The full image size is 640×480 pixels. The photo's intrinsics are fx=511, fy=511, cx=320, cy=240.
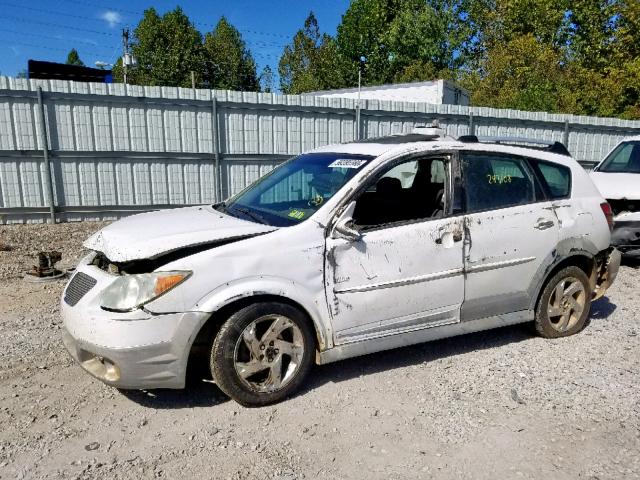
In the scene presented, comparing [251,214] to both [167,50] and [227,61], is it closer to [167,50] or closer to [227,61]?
[167,50]

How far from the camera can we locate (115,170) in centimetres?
974

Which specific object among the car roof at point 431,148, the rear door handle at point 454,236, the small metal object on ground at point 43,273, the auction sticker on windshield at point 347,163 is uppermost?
the car roof at point 431,148

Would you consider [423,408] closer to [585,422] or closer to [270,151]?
[585,422]

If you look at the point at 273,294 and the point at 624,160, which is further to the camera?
the point at 624,160

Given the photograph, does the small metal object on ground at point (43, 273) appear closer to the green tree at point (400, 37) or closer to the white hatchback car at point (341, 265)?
the white hatchback car at point (341, 265)

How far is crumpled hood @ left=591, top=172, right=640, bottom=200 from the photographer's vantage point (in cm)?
671

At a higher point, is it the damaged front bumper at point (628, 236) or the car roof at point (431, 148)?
the car roof at point (431, 148)

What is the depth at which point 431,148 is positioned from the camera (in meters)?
3.84

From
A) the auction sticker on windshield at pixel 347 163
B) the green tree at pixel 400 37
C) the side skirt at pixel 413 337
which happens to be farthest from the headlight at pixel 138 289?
the green tree at pixel 400 37

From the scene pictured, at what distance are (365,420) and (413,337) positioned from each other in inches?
30.6

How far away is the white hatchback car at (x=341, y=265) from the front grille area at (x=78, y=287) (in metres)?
0.02

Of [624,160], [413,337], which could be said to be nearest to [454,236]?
[413,337]

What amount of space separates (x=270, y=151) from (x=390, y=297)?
25.9ft

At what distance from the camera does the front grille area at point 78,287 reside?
3166 millimetres
